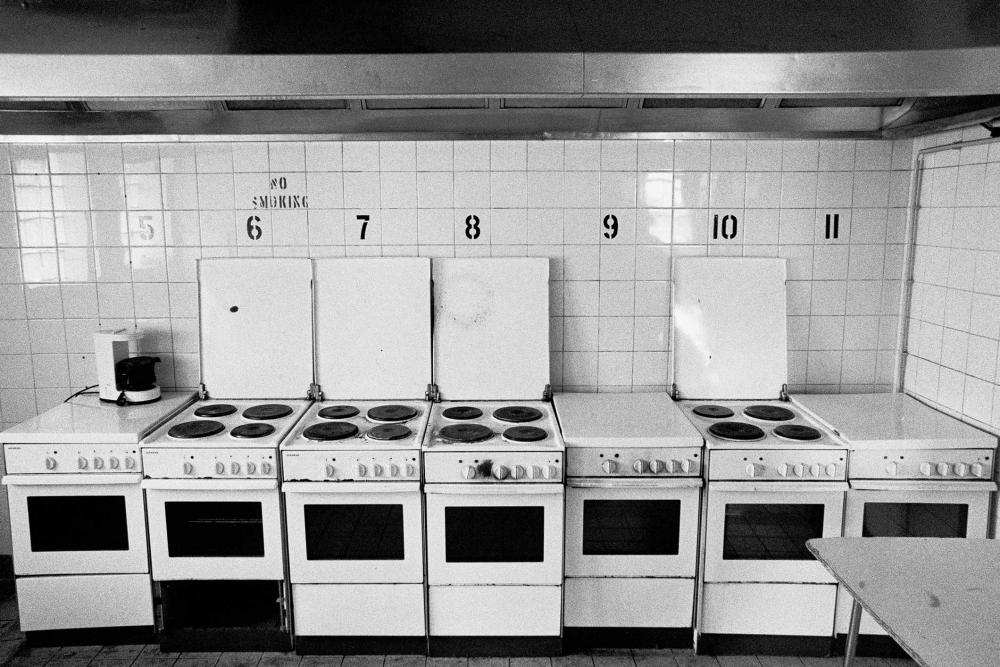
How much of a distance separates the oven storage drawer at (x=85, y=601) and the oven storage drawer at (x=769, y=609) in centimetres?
219

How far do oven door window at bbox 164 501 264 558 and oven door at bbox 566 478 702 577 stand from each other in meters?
1.19

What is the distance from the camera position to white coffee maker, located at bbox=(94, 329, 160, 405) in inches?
122

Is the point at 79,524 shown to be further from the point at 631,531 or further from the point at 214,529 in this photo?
the point at 631,531

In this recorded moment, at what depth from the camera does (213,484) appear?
104 inches

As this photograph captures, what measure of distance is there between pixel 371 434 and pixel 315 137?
135 cm

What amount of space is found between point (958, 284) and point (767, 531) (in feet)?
4.22

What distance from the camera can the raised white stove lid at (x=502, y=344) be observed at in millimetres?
3213

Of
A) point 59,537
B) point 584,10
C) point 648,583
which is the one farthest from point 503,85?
point 59,537

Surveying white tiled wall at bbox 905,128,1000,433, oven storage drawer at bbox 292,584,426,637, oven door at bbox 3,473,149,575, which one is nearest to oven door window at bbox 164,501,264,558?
oven door at bbox 3,473,149,575

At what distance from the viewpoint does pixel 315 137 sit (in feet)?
10.3

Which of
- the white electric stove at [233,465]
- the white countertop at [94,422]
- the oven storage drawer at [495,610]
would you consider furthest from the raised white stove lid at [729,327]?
the white countertop at [94,422]

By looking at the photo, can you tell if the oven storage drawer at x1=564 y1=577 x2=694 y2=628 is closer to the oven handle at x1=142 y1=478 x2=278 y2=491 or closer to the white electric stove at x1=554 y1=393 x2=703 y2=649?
the white electric stove at x1=554 y1=393 x2=703 y2=649

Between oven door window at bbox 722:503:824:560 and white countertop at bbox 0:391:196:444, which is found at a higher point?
white countertop at bbox 0:391:196:444

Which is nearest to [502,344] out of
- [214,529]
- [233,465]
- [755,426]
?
[755,426]
